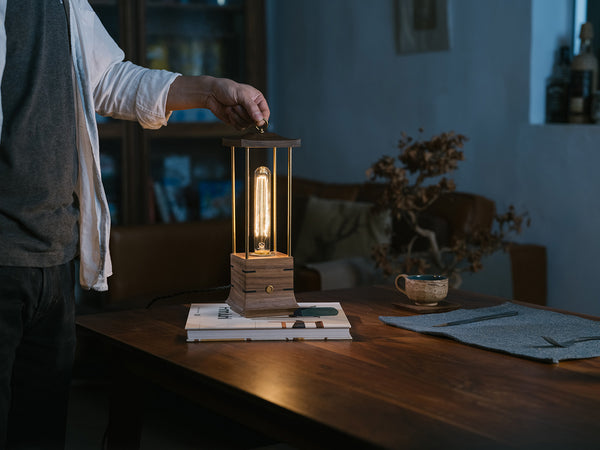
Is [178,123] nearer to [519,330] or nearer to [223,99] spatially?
[223,99]

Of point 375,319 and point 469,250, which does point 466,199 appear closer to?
point 469,250

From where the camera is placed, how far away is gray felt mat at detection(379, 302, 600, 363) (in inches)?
53.6

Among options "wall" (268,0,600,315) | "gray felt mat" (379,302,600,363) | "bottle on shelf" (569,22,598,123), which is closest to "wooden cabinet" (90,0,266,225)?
"wall" (268,0,600,315)

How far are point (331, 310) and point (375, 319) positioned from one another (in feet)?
0.34

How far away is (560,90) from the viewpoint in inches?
124

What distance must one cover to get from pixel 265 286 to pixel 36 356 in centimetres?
43

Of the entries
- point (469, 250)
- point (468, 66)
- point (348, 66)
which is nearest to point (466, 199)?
point (469, 250)

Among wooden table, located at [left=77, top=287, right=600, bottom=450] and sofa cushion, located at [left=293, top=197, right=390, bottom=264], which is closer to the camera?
wooden table, located at [left=77, top=287, right=600, bottom=450]

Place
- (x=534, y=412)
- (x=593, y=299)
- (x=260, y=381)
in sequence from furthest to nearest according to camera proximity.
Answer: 1. (x=593, y=299)
2. (x=260, y=381)
3. (x=534, y=412)

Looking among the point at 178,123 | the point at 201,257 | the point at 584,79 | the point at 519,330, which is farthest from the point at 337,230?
the point at 519,330

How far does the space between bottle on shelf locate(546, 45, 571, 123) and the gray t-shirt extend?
2.24 meters

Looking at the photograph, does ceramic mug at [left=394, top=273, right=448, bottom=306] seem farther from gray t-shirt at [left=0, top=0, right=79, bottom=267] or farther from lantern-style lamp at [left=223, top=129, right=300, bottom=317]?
gray t-shirt at [left=0, top=0, right=79, bottom=267]

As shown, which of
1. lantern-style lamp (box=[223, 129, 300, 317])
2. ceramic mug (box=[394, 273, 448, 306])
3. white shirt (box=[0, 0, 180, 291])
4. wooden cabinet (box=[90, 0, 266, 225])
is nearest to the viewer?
white shirt (box=[0, 0, 180, 291])

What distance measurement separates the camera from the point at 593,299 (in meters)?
3.04
